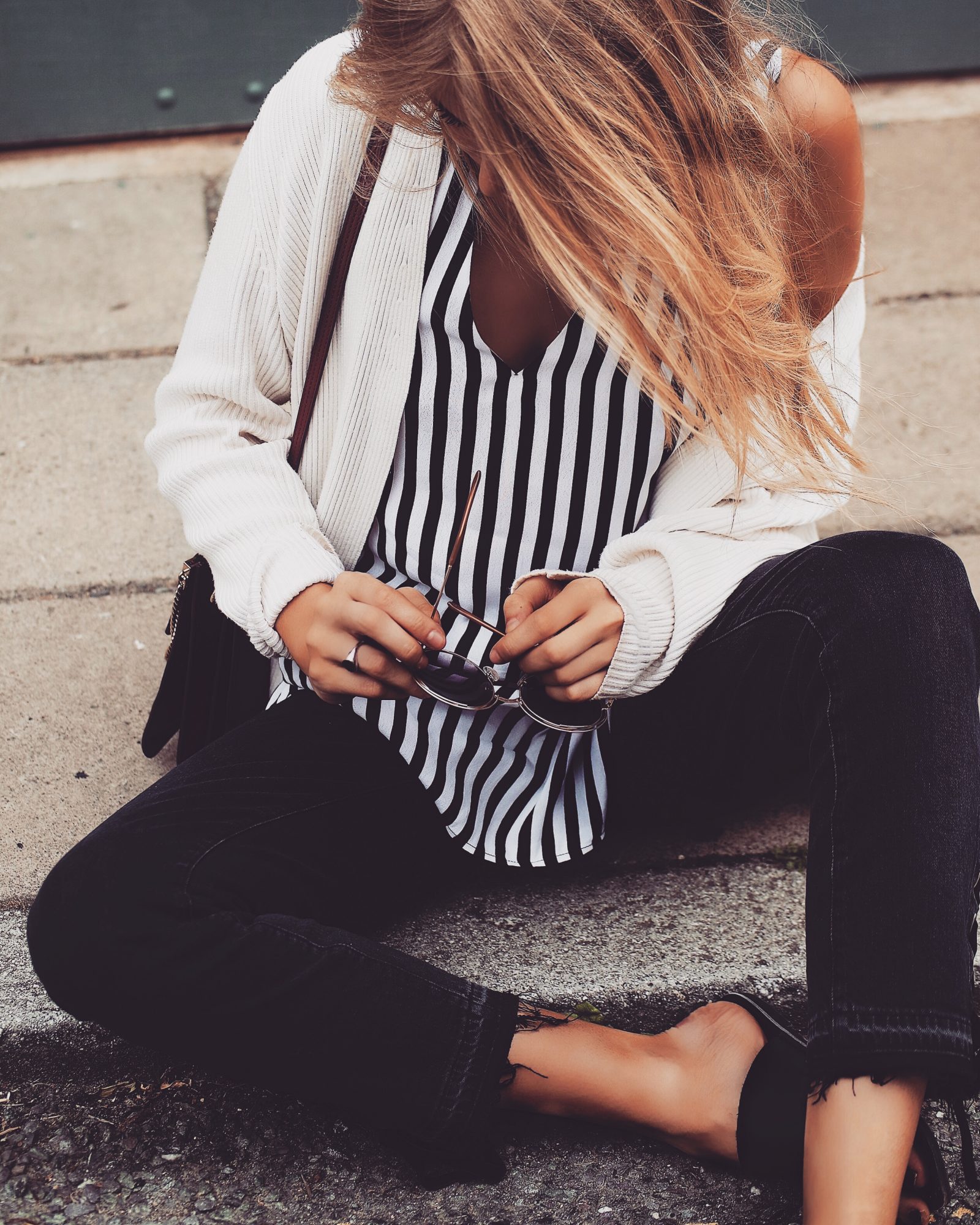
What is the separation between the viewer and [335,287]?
1474 mm

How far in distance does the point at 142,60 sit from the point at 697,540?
2869 millimetres

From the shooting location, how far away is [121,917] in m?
1.29

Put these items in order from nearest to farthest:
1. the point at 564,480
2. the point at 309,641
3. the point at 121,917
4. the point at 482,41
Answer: the point at 482,41
the point at 121,917
the point at 309,641
the point at 564,480

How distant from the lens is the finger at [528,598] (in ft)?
4.57

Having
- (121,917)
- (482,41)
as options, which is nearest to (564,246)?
(482,41)

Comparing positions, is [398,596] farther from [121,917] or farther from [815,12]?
Result: [815,12]

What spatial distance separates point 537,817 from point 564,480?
421 millimetres

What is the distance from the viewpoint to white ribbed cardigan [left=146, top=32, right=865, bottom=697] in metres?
1.43

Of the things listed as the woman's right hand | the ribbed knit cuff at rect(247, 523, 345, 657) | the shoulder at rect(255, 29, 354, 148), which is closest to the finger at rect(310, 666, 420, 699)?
the woman's right hand

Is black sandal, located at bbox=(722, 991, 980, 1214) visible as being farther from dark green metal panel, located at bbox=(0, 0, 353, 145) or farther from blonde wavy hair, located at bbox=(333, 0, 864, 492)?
dark green metal panel, located at bbox=(0, 0, 353, 145)

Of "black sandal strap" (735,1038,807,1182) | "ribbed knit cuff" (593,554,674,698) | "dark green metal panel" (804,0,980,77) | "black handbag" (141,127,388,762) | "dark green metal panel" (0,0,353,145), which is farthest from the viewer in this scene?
"dark green metal panel" (804,0,980,77)

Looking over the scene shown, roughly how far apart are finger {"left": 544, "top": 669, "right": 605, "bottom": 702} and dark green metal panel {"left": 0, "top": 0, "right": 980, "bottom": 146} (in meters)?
2.86

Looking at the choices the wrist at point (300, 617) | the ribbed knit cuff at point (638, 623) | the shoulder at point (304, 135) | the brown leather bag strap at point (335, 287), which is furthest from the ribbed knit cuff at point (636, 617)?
the shoulder at point (304, 135)

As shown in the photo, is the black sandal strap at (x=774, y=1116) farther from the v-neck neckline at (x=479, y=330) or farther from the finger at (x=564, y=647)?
the v-neck neckline at (x=479, y=330)
